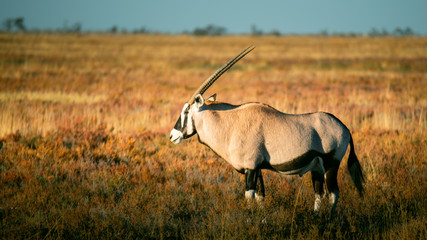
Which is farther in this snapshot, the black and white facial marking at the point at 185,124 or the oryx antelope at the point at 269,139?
the black and white facial marking at the point at 185,124

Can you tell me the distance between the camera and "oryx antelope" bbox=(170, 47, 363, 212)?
4.12 metres

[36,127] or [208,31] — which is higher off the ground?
[208,31]

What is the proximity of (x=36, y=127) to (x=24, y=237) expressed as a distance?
231 inches

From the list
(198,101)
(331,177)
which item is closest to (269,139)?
(331,177)

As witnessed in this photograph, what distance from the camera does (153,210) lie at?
4.85 metres

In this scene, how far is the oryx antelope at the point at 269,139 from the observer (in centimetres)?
412

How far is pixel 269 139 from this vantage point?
421 centimetres

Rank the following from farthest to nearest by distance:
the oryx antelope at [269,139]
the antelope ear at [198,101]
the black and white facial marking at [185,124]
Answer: the black and white facial marking at [185,124] → the antelope ear at [198,101] → the oryx antelope at [269,139]

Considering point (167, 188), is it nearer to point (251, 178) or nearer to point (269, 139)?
point (251, 178)

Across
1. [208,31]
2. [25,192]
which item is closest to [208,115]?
[25,192]

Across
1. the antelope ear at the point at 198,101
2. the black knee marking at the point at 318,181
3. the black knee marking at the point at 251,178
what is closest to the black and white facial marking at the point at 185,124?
the antelope ear at the point at 198,101

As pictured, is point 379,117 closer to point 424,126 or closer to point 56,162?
point 424,126

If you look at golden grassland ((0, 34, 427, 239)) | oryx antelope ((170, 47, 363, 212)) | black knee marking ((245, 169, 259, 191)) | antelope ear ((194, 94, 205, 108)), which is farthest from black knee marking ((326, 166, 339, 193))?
antelope ear ((194, 94, 205, 108))

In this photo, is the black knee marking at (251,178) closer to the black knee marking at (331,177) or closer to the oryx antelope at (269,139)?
the oryx antelope at (269,139)
